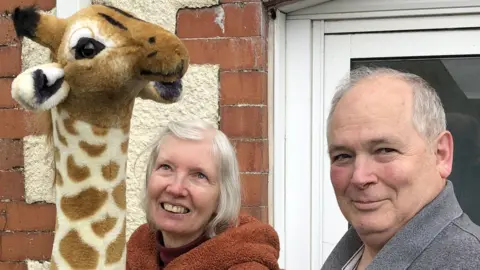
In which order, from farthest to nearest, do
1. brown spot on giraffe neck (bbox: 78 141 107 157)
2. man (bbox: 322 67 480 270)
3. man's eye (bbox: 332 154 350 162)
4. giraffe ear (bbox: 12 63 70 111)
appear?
man's eye (bbox: 332 154 350 162), man (bbox: 322 67 480 270), brown spot on giraffe neck (bbox: 78 141 107 157), giraffe ear (bbox: 12 63 70 111)

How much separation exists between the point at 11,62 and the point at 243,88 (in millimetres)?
859

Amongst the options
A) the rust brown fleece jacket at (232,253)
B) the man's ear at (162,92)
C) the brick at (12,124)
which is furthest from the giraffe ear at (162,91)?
the brick at (12,124)

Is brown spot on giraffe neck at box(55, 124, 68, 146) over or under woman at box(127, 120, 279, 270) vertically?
over

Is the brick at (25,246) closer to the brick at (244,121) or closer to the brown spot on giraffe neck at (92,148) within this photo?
the brick at (244,121)

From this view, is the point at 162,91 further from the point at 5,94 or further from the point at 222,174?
the point at 5,94

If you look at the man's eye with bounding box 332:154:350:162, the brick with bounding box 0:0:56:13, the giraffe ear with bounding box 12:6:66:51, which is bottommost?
the man's eye with bounding box 332:154:350:162

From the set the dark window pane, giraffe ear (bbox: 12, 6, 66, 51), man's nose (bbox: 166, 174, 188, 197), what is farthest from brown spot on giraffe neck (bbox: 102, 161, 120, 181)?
the dark window pane

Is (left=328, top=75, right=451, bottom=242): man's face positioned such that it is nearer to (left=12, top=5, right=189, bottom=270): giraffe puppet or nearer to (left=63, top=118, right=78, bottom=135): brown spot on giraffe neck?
(left=12, top=5, right=189, bottom=270): giraffe puppet

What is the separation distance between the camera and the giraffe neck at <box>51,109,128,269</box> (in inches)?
41.6

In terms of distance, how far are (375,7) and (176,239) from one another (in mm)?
1068

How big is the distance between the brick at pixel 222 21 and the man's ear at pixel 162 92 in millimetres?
837

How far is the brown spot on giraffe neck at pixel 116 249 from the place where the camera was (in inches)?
42.8

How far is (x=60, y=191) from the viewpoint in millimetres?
1074

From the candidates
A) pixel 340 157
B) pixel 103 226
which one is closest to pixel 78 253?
pixel 103 226
